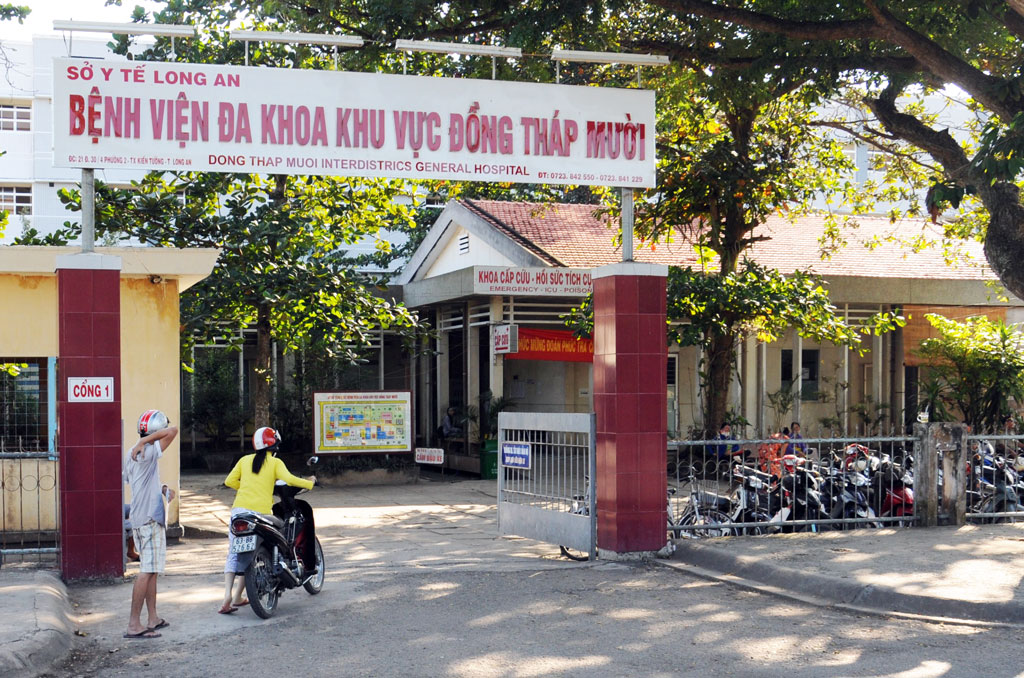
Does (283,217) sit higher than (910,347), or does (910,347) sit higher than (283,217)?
(283,217)

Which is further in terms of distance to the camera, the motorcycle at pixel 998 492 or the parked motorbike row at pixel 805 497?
the motorcycle at pixel 998 492

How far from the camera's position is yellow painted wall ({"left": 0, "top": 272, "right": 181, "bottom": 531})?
12.5 m

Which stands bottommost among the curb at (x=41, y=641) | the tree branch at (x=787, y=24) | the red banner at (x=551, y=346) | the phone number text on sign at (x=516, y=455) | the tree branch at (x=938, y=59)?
the curb at (x=41, y=641)

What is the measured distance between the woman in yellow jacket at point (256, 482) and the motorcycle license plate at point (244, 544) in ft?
0.72

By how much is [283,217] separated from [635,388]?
367 inches

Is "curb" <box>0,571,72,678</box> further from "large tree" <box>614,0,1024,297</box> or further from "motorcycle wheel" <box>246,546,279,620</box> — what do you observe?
"large tree" <box>614,0,1024,297</box>

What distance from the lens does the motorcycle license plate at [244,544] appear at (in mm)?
8102

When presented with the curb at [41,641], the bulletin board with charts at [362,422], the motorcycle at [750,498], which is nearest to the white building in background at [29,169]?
the bulletin board with charts at [362,422]

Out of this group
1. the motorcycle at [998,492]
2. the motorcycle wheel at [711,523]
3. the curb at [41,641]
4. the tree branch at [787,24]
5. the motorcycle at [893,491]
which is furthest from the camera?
the motorcycle at [998,492]

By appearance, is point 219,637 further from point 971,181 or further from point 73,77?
point 971,181

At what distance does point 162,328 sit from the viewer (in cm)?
1309

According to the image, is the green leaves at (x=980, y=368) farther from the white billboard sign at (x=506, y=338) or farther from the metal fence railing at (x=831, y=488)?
the white billboard sign at (x=506, y=338)

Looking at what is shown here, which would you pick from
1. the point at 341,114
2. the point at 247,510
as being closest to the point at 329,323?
the point at 341,114

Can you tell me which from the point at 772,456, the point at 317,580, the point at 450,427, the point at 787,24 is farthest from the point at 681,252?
the point at 317,580
